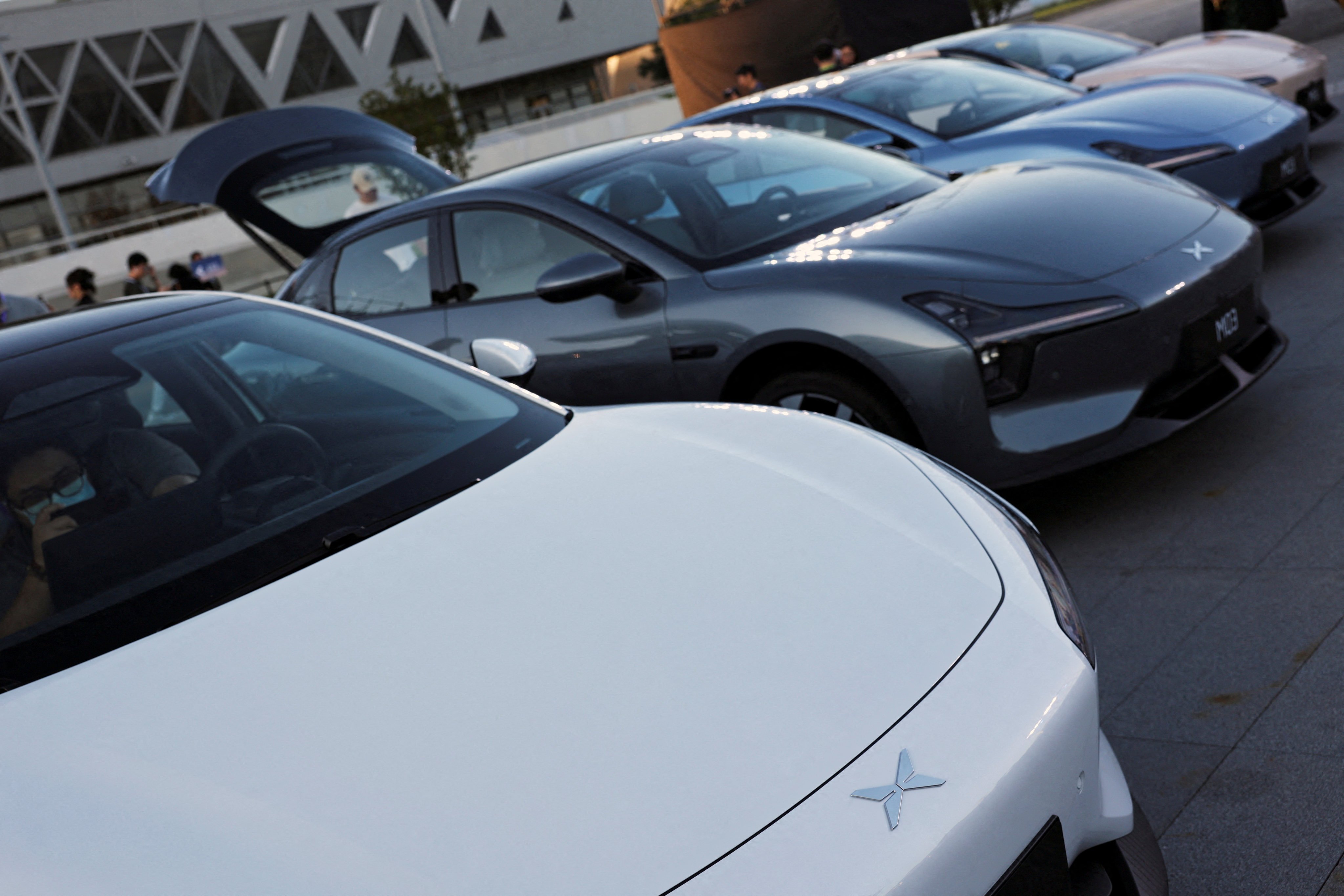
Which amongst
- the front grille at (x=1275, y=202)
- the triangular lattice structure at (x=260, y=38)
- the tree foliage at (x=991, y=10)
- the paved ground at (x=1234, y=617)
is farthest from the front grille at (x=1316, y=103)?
the triangular lattice structure at (x=260, y=38)

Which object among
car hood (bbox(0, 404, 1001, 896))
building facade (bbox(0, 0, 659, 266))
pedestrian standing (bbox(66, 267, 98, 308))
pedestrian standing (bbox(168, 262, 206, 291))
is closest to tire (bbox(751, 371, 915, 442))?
car hood (bbox(0, 404, 1001, 896))

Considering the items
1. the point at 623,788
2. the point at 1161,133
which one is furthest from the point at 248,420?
the point at 1161,133

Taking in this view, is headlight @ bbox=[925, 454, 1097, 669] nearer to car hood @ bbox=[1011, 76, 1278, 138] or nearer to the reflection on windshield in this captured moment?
car hood @ bbox=[1011, 76, 1278, 138]

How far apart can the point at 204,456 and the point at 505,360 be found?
2.60ft

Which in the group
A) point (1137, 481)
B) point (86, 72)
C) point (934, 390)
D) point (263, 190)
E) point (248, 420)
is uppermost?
point (86, 72)

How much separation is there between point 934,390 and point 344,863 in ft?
8.71

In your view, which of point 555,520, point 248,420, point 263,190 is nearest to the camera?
point 555,520

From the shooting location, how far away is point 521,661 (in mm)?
1917

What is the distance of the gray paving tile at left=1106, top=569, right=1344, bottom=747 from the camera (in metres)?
2.83

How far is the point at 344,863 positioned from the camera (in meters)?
1.55

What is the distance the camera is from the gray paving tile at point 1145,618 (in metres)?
3.14

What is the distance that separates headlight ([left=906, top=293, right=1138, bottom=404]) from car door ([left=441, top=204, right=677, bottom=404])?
116 cm

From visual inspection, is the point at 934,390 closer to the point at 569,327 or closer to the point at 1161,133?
the point at 569,327

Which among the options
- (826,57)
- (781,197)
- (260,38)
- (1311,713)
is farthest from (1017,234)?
(260,38)
